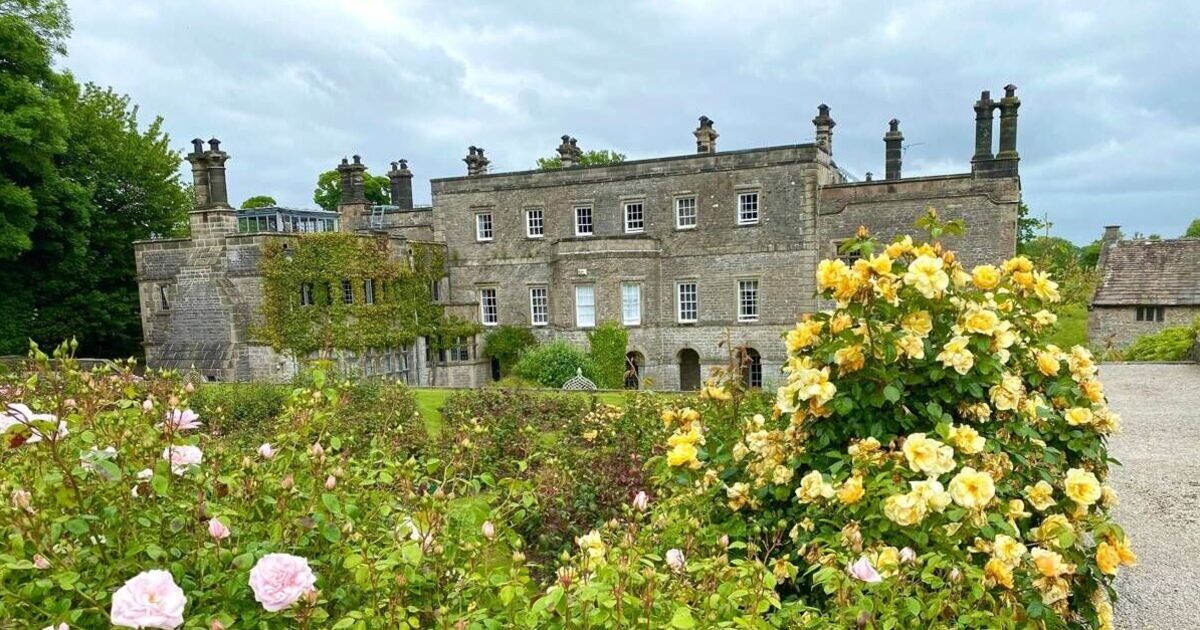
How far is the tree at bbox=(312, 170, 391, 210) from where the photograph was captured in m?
56.8

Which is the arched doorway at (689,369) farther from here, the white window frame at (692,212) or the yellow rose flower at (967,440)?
the yellow rose flower at (967,440)

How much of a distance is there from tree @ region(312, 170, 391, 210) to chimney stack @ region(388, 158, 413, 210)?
1029 inches

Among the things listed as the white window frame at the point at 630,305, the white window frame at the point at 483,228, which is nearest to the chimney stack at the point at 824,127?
the white window frame at the point at 630,305

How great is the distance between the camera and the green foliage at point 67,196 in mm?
20984

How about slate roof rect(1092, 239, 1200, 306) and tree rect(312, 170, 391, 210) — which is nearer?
slate roof rect(1092, 239, 1200, 306)

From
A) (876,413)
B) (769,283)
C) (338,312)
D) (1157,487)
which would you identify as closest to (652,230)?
(769,283)

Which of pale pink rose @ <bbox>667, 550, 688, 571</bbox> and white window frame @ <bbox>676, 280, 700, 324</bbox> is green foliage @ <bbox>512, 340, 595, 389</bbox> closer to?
white window frame @ <bbox>676, 280, 700, 324</bbox>

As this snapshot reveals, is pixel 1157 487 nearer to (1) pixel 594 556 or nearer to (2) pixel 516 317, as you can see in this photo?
(1) pixel 594 556

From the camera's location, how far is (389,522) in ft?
9.43

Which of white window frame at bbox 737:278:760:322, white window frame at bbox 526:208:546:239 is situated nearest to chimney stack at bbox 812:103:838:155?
white window frame at bbox 737:278:760:322

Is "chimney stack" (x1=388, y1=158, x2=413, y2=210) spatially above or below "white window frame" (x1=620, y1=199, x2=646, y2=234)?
above

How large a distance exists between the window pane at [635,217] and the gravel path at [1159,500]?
1610 centimetres

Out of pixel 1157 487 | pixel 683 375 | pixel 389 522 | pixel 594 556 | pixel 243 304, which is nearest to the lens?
pixel 594 556

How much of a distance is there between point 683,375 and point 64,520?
25750 mm
